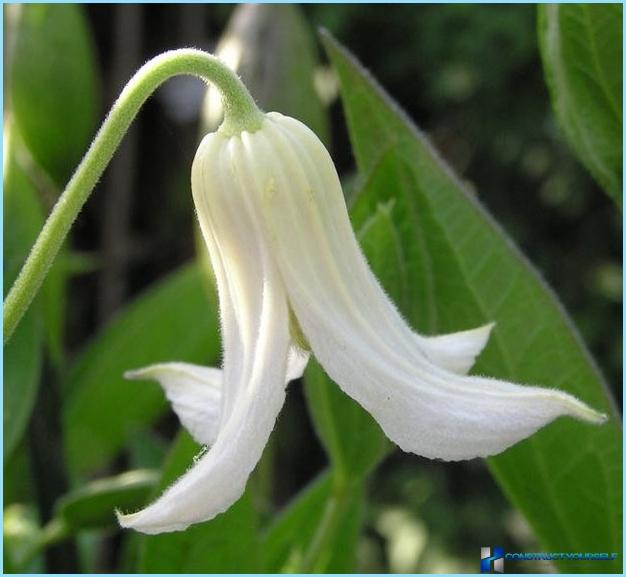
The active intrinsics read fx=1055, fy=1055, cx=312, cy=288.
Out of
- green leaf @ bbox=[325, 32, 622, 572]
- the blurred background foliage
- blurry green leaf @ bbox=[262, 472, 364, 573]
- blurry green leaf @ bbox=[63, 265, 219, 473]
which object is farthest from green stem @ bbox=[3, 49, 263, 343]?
the blurred background foliage

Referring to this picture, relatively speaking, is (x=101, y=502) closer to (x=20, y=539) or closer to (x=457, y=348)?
(x=20, y=539)

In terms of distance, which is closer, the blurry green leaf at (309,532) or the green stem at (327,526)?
the green stem at (327,526)

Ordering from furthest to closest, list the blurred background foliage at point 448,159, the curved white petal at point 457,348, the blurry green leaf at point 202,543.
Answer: the blurred background foliage at point 448,159 < the blurry green leaf at point 202,543 < the curved white petal at point 457,348

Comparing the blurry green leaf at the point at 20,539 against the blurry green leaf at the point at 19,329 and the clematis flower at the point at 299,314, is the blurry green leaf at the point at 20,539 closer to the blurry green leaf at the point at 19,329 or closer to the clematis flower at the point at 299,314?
the blurry green leaf at the point at 19,329

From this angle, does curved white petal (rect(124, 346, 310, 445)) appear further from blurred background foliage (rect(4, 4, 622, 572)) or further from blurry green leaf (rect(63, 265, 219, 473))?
blurred background foliage (rect(4, 4, 622, 572))

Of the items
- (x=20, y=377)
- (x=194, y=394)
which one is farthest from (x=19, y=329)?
(x=194, y=394)

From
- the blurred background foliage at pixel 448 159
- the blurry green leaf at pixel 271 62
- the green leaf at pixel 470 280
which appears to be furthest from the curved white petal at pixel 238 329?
the blurred background foliage at pixel 448 159
